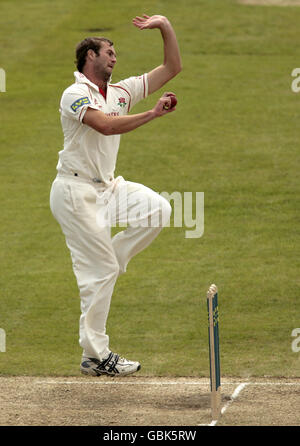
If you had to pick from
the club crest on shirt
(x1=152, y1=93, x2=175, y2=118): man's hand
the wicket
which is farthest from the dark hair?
the wicket

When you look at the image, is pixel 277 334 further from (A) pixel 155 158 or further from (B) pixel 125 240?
(A) pixel 155 158

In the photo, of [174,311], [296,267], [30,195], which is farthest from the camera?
[30,195]

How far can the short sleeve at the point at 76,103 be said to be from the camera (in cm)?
738

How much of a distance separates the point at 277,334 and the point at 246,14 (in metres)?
12.9

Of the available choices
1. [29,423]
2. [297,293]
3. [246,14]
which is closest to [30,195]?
[297,293]

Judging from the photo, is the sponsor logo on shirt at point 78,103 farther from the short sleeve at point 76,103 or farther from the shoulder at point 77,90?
the shoulder at point 77,90

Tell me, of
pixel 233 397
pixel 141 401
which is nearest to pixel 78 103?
pixel 141 401

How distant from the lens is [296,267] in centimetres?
1173

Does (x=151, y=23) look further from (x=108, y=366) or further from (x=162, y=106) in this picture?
(x=108, y=366)

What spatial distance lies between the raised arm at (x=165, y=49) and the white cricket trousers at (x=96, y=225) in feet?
3.00

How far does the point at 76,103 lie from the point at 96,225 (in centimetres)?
94

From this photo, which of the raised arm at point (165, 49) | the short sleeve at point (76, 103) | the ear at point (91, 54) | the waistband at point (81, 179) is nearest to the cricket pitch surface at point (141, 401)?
the waistband at point (81, 179)

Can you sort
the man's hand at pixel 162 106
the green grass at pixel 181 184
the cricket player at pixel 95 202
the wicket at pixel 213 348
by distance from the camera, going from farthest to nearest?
the green grass at pixel 181 184
the cricket player at pixel 95 202
the man's hand at pixel 162 106
the wicket at pixel 213 348

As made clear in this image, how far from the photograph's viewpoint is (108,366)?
7.66 meters
